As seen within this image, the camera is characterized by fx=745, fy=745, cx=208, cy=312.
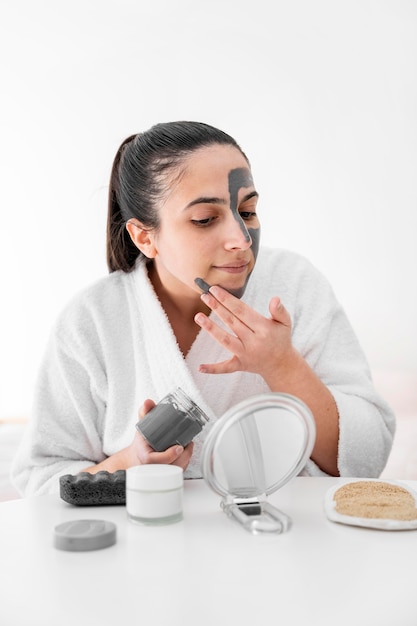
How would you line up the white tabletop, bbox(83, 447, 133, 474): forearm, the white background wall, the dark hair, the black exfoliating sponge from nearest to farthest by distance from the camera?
the white tabletop
the black exfoliating sponge
bbox(83, 447, 133, 474): forearm
the dark hair
the white background wall

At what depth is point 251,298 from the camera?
1254 millimetres

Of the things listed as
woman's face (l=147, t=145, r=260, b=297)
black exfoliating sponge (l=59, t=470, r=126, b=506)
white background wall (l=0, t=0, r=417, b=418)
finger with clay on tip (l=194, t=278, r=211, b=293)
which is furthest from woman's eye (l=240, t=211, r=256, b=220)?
white background wall (l=0, t=0, r=417, b=418)

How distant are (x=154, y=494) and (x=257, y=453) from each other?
11cm

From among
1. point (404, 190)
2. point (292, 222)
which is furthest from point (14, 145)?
point (404, 190)

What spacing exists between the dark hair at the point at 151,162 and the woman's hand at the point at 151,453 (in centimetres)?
36

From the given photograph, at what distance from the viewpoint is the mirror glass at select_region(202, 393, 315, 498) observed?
74cm

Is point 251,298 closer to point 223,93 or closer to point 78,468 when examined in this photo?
point 78,468

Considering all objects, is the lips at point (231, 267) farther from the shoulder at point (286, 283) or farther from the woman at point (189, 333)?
the shoulder at point (286, 283)

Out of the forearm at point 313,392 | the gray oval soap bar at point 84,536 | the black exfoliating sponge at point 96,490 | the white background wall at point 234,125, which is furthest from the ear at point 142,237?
the white background wall at point 234,125

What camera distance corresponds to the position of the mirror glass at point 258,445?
740mm

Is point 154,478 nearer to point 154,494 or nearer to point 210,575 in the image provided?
point 154,494

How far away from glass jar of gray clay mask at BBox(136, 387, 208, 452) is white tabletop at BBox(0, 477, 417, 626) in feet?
0.34

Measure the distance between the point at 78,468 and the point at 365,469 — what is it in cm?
42

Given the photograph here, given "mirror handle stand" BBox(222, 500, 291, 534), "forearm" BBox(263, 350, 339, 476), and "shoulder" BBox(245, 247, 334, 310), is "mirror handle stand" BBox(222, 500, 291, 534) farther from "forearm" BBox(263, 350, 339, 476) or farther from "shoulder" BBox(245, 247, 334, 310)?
"shoulder" BBox(245, 247, 334, 310)
